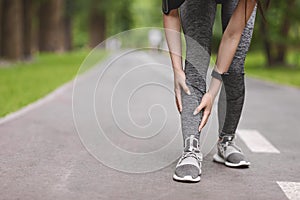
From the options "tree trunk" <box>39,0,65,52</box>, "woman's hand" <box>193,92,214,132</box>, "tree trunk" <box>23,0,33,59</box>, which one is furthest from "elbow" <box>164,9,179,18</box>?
"tree trunk" <box>39,0,65,52</box>

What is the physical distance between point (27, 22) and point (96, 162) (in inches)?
899

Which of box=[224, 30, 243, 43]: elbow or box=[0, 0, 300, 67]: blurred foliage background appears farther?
box=[0, 0, 300, 67]: blurred foliage background

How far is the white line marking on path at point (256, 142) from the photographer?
4.70 m

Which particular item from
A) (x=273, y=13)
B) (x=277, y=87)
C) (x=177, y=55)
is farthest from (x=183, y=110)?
(x=273, y=13)

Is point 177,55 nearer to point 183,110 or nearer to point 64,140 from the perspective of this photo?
→ point 183,110

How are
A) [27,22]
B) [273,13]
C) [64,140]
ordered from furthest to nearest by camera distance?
1. [27,22]
2. [273,13]
3. [64,140]

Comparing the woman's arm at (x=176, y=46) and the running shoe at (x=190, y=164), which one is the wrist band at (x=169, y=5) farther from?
the running shoe at (x=190, y=164)

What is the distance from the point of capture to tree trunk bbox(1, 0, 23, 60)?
67.6 feet

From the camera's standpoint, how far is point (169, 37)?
363 cm

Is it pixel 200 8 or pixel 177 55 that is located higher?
pixel 200 8

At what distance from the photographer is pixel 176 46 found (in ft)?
11.8

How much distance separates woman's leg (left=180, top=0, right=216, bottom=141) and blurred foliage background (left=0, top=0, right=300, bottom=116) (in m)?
0.32

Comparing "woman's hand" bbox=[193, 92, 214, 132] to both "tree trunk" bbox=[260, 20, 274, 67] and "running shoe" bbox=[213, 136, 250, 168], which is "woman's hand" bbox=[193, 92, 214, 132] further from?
"tree trunk" bbox=[260, 20, 274, 67]

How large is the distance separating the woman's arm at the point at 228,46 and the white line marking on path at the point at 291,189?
0.62m
